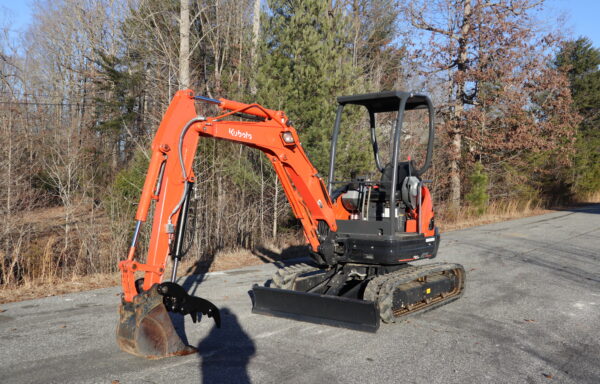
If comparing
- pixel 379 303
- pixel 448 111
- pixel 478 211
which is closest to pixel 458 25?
pixel 448 111

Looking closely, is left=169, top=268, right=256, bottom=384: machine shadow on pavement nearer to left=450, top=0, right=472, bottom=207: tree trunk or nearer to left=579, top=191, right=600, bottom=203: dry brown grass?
left=450, top=0, right=472, bottom=207: tree trunk

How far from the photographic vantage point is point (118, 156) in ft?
66.3

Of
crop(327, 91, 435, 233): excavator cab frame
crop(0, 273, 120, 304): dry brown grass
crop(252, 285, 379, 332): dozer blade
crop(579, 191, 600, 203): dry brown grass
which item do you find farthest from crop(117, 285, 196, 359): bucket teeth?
crop(579, 191, 600, 203): dry brown grass

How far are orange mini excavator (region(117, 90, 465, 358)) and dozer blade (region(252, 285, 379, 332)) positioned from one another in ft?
0.04

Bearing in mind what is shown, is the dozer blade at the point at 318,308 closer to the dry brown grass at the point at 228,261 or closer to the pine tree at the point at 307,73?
the dry brown grass at the point at 228,261

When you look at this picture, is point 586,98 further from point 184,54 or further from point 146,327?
point 146,327

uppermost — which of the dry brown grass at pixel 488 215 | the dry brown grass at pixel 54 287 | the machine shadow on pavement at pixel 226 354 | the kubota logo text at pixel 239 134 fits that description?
the kubota logo text at pixel 239 134

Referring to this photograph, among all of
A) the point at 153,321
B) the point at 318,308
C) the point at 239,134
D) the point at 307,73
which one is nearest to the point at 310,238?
the point at 318,308

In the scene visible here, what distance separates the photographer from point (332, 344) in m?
5.39

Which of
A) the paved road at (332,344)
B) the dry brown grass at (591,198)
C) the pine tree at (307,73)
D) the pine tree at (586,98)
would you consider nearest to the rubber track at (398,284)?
the paved road at (332,344)

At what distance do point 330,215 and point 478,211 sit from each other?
1516cm

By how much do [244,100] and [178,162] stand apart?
7753 mm

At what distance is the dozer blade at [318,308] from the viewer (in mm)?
5496

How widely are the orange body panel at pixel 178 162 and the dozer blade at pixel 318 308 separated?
4.27ft
